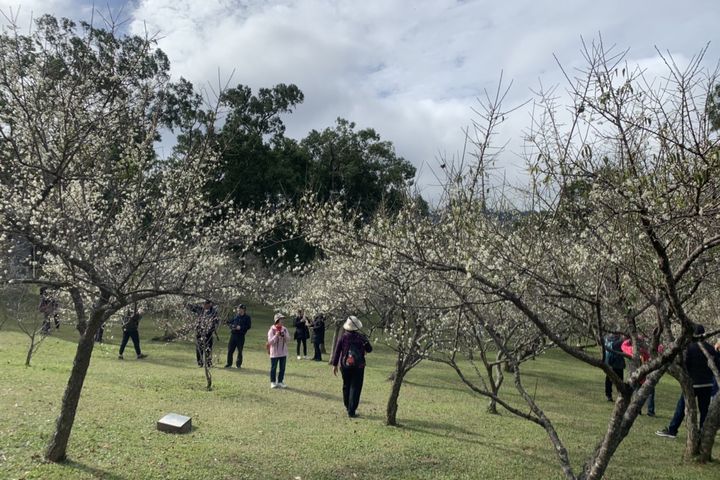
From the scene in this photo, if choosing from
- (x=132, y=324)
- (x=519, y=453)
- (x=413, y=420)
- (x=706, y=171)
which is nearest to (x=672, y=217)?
(x=706, y=171)

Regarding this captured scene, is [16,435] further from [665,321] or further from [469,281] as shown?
[665,321]

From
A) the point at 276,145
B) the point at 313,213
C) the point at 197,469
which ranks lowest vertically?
the point at 197,469

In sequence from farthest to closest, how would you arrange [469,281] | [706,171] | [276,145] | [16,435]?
[276,145] → [16,435] → [469,281] → [706,171]

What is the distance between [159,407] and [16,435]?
266cm

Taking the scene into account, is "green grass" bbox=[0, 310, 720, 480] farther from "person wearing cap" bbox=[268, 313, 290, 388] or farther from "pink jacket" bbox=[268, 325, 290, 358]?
"pink jacket" bbox=[268, 325, 290, 358]

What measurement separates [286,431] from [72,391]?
3.22 metres

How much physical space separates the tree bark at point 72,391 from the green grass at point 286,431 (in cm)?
16

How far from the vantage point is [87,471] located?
536 cm

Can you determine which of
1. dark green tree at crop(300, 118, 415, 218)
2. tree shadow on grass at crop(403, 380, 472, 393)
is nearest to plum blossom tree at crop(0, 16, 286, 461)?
tree shadow on grass at crop(403, 380, 472, 393)

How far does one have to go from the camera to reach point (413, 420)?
9.02m

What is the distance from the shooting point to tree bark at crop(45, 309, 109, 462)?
5.37 metres

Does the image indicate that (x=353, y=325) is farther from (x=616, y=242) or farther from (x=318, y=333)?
(x=318, y=333)

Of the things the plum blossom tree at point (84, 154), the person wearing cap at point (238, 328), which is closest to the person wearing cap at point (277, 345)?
the person wearing cap at point (238, 328)

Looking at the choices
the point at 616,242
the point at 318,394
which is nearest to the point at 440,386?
the point at 318,394
